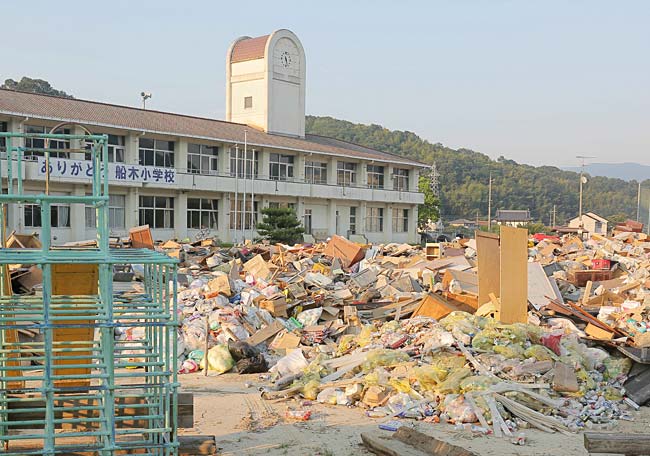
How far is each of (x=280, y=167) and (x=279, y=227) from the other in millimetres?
7158

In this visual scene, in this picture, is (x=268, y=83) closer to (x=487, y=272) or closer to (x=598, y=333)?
(x=487, y=272)

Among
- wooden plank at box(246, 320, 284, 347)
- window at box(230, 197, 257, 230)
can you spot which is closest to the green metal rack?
wooden plank at box(246, 320, 284, 347)

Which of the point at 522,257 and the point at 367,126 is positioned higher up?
the point at 367,126

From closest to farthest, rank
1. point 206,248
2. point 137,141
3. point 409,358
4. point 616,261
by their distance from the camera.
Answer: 1. point 409,358
2. point 616,261
3. point 206,248
4. point 137,141

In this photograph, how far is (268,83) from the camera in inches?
1745

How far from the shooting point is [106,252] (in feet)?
20.1

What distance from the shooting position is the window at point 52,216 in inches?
1222

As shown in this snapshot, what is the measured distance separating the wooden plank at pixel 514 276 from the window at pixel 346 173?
34050 millimetres

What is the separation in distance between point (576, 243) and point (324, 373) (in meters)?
20.6

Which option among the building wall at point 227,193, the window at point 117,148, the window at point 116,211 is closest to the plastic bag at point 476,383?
the building wall at point 227,193

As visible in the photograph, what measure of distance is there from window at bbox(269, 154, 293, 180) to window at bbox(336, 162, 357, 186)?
12.8 ft

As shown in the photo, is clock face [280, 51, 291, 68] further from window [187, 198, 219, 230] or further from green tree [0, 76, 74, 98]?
green tree [0, 76, 74, 98]

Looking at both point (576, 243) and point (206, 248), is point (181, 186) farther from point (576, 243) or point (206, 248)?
point (576, 243)

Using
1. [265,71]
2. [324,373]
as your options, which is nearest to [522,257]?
[324,373]
